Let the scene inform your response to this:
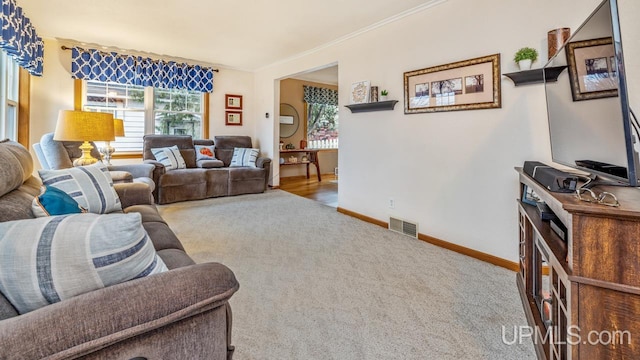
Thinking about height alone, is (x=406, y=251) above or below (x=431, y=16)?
below

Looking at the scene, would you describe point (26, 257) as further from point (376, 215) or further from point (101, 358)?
point (376, 215)

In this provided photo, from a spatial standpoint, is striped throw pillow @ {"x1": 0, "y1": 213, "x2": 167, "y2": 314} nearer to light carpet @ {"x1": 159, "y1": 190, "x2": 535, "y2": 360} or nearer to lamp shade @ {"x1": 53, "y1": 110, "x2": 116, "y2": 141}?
light carpet @ {"x1": 159, "y1": 190, "x2": 535, "y2": 360}

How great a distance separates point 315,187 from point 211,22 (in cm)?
348

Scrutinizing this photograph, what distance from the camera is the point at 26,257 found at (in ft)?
2.18

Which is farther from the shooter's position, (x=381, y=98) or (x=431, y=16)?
(x=381, y=98)

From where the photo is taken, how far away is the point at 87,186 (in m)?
1.85

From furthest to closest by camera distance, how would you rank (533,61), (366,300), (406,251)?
1. (406,251)
2. (533,61)
3. (366,300)

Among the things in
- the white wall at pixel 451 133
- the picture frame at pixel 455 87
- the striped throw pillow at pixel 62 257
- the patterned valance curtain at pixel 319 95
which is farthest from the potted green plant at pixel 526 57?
the patterned valance curtain at pixel 319 95

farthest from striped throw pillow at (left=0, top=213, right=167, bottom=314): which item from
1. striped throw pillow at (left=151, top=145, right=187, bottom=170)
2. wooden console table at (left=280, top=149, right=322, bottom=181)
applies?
wooden console table at (left=280, top=149, right=322, bottom=181)

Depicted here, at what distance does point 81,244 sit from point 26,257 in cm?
10

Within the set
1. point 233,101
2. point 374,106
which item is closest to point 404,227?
point 374,106

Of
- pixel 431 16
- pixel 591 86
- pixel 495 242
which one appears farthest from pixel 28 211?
pixel 431 16

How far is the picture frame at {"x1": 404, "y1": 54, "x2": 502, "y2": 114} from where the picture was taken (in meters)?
2.50

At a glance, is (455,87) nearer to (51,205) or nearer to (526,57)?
(526,57)
